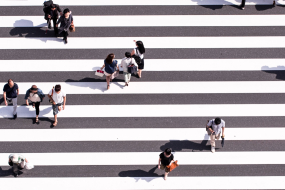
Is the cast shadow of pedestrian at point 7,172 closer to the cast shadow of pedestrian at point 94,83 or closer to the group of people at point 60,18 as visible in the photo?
the cast shadow of pedestrian at point 94,83

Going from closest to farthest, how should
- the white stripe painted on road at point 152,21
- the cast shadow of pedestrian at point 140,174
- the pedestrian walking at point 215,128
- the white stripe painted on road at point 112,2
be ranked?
the pedestrian walking at point 215,128, the cast shadow of pedestrian at point 140,174, the white stripe painted on road at point 152,21, the white stripe painted on road at point 112,2

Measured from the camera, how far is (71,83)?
38.7ft

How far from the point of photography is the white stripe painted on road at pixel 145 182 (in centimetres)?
1051

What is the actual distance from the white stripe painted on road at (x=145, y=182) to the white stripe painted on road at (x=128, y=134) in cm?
120

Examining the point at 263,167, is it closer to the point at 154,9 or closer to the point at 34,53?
the point at 154,9

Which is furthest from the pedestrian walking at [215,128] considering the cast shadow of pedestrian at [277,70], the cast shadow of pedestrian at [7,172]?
the cast shadow of pedestrian at [7,172]

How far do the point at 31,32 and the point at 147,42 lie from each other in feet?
13.2

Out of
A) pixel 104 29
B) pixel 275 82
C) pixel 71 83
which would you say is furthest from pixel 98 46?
pixel 275 82

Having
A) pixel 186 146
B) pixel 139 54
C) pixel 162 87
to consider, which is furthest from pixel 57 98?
pixel 186 146

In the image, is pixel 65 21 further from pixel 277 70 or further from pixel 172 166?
pixel 277 70

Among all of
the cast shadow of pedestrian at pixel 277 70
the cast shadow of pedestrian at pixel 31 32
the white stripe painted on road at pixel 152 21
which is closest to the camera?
the cast shadow of pedestrian at pixel 277 70

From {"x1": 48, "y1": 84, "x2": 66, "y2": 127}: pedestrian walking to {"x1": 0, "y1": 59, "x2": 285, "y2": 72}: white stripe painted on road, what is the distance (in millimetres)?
1619

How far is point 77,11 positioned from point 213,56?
198 inches

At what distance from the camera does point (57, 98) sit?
1045 centimetres
